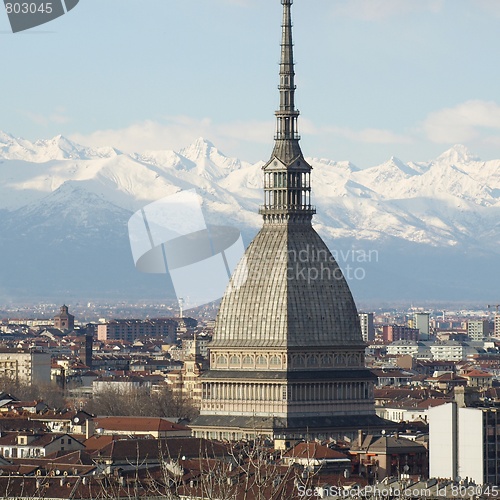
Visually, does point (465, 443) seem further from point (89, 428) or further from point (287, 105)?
point (287, 105)

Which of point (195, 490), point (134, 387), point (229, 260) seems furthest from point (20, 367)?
point (195, 490)

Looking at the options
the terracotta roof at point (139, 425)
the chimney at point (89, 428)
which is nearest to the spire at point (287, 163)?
the terracotta roof at point (139, 425)

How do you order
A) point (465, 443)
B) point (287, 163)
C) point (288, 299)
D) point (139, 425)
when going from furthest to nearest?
point (287, 163) < point (288, 299) < point (139, 425) < point (465, 443)

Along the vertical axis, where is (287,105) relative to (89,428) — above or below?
above

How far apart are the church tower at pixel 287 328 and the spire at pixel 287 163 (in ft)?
0.17

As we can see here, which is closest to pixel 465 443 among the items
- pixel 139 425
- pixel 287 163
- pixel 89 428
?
pixel 89 428

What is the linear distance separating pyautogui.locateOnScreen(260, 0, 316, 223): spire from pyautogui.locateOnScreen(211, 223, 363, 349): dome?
776mm

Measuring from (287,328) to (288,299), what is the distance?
147cm

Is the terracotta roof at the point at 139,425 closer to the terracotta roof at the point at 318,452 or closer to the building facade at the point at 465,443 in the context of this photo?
the terracotta roof at the point at 318,452

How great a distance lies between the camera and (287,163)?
12581 cm

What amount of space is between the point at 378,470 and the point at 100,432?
82.4 feet

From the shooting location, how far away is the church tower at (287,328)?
124 m

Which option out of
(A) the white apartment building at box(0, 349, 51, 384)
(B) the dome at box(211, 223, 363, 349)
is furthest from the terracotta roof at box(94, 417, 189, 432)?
(A) the white apartment building at box(0, 349, 51, 384)

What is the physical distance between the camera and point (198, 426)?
12250 cm
